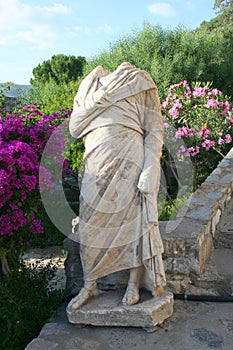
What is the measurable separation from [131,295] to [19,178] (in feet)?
4.02

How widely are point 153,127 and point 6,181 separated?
1.15 m

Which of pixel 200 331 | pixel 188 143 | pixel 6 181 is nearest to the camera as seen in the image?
pixel 200 331

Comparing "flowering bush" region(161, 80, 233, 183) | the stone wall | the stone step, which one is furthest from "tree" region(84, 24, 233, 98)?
the stone step

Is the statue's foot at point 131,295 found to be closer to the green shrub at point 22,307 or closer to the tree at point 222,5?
the green shrub at point 22,307

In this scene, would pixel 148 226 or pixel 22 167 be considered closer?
pixel 148 226

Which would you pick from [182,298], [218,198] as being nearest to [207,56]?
[218,198]

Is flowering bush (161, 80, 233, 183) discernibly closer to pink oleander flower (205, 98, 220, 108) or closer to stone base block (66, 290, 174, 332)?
pink oleander flower (205, 98, 220, 108)

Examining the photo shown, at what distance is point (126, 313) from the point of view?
2535 millimetres

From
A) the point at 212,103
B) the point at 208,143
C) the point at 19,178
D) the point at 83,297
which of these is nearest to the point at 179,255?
the point at 83,297

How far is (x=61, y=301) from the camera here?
123 inches

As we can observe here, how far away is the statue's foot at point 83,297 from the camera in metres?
2.64

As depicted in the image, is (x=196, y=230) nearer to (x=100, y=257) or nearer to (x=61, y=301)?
(x=100, y=257)

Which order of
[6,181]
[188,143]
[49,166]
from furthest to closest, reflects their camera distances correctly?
[188,143], [49,166], [6,181]

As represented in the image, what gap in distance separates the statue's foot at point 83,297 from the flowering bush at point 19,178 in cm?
72
